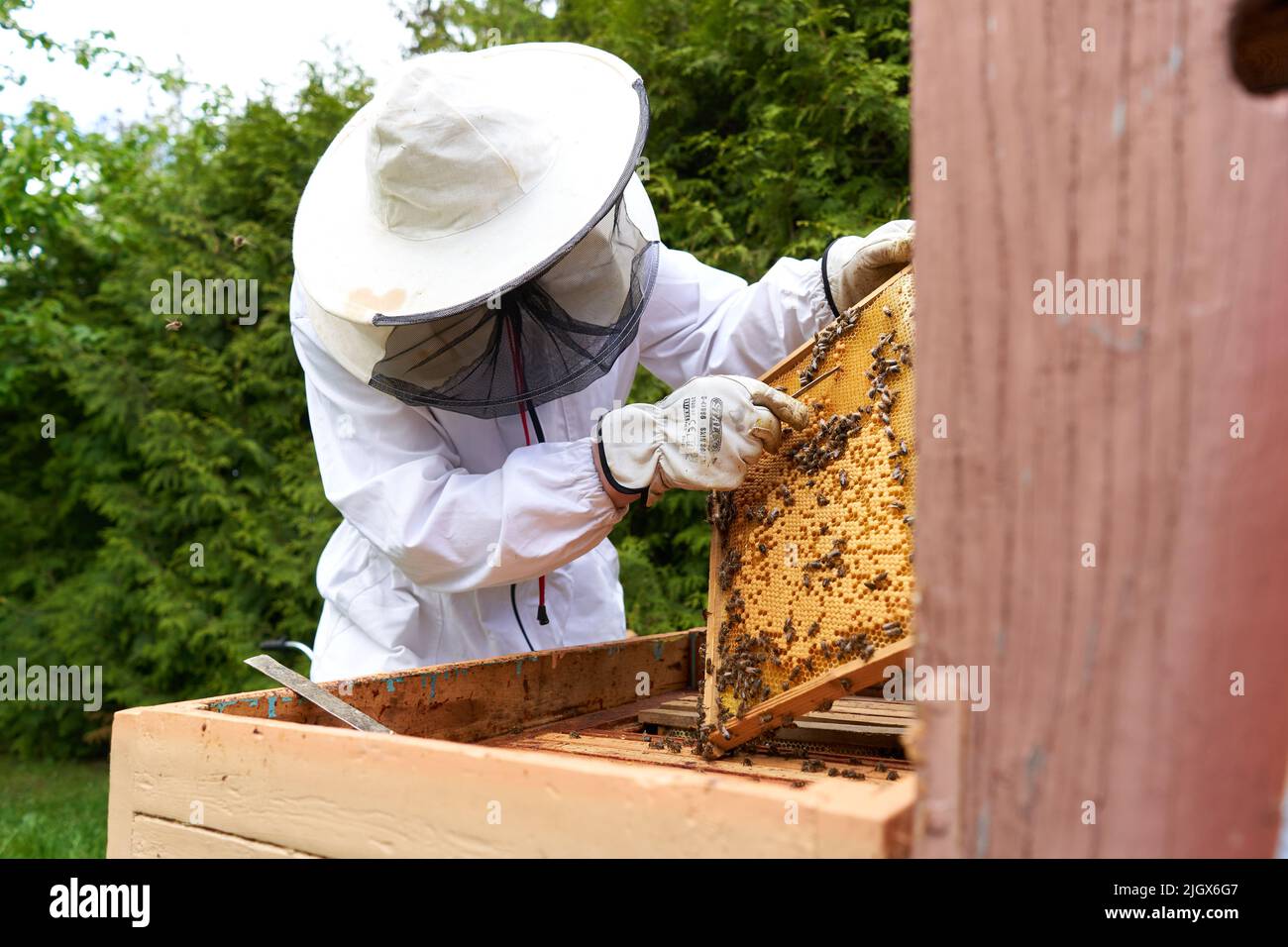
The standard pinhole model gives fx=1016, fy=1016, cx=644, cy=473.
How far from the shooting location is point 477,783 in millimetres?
1062

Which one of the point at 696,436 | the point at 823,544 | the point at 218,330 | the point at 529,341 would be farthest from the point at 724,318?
the point at 218,330

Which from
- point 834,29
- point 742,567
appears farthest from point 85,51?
point 742,567

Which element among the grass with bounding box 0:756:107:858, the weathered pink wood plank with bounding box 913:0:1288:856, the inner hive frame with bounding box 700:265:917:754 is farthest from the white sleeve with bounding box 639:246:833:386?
the grass with bounding box 0:756:107:858

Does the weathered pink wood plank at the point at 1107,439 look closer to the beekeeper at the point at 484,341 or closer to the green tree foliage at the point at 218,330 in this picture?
the beekeeper at the point at 484,341

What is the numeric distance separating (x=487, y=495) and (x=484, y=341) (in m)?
0.34

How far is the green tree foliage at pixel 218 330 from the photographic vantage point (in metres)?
4.39

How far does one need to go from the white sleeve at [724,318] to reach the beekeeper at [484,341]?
0.10ft

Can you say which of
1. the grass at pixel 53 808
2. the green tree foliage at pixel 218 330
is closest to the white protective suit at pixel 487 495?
the green tree foliage at pixel 218 330

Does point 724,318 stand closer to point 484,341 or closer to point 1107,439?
point 484,341

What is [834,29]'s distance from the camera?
4.48 meters

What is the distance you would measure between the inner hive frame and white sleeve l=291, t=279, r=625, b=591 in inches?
11.1

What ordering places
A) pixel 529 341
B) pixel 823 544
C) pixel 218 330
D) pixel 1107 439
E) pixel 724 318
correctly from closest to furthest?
1. pixel 1107 439
2. pixel 823 544
3. pixel 529 341
4. pixel 724 318
5. pixel 218 330

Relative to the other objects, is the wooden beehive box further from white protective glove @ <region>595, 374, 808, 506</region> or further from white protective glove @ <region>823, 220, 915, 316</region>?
white protective glove @ <region>823, 220, 915, 316</region>
